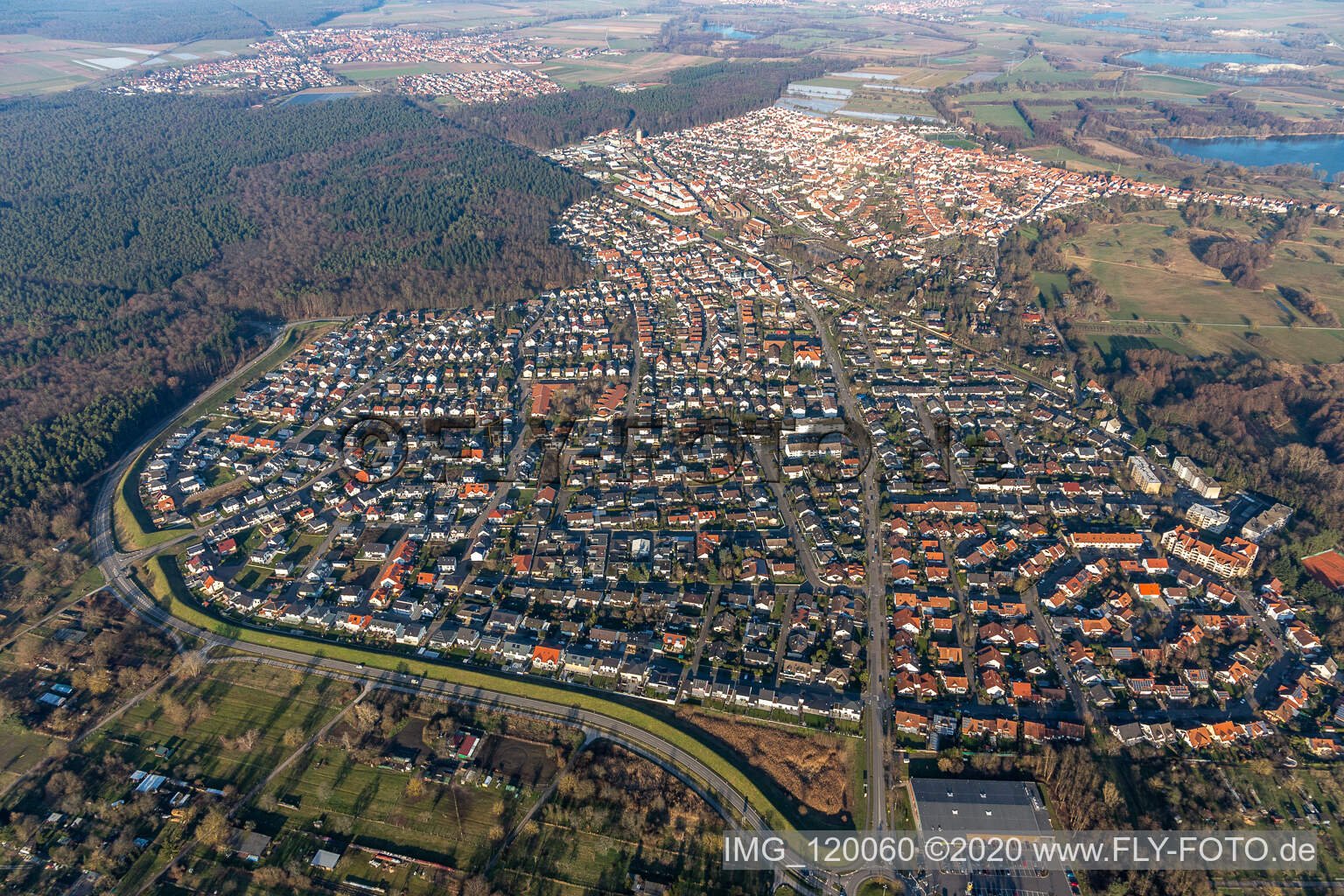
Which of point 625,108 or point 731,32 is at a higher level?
point 731,32

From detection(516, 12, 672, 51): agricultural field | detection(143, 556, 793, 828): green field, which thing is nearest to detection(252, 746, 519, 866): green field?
detection(143, 556, 793, 828): green field

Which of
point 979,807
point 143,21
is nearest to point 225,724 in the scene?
point 979,807

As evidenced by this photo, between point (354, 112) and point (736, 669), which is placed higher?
point (354, 112)

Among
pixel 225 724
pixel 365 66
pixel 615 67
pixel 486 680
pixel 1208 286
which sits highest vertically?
pixel 365 66

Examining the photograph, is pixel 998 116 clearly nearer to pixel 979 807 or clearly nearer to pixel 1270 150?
pixel 1270 150

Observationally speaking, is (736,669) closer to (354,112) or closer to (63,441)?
(63,441)

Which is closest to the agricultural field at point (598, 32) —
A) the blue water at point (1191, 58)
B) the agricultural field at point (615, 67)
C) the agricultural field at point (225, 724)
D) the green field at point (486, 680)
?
the agricultural field at point (615, 67)

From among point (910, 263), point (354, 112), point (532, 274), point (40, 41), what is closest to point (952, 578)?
point (910, 263)
